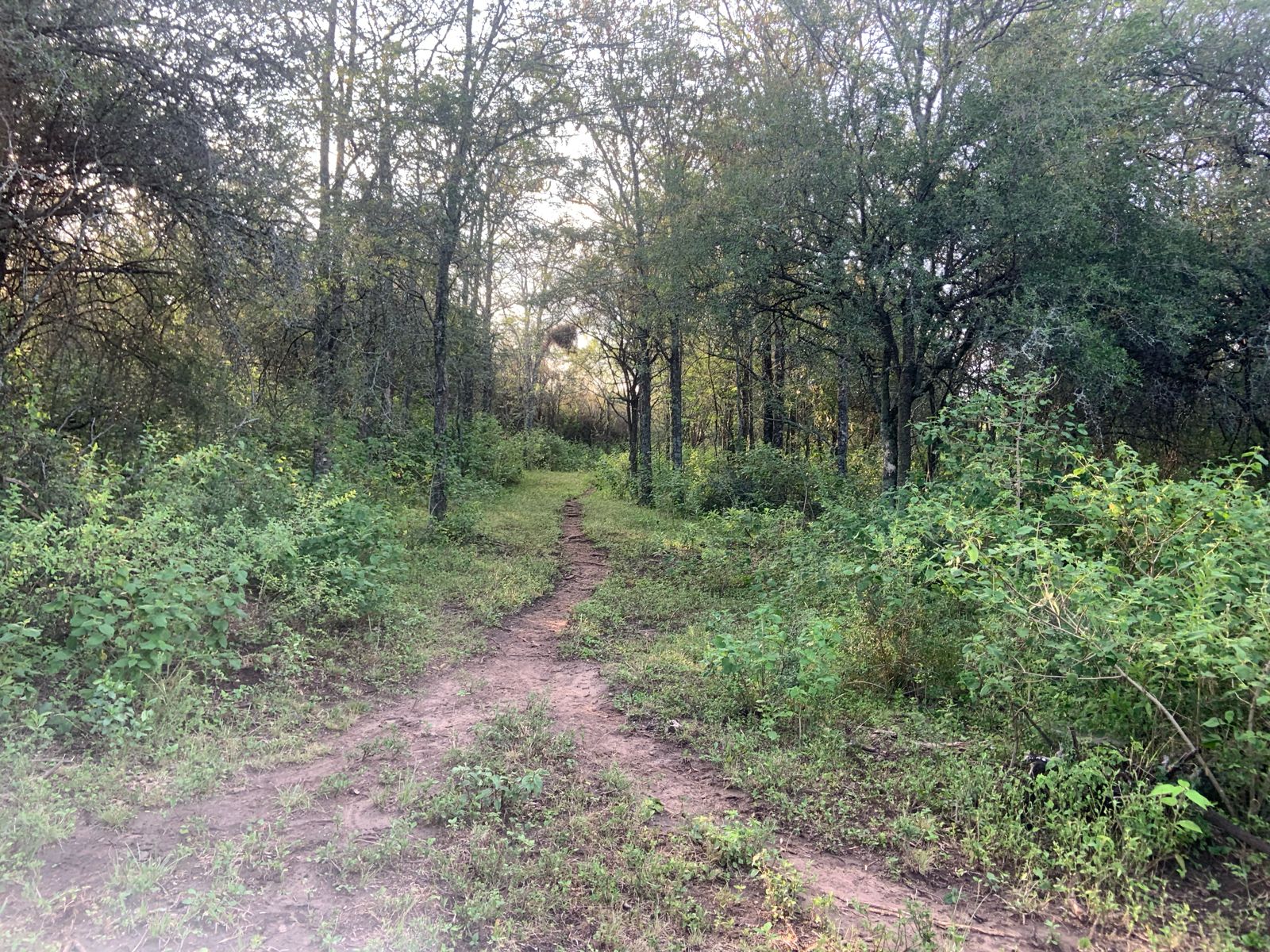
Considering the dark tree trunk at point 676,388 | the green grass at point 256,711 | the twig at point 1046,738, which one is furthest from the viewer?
the dark tree trunk at point 676,388

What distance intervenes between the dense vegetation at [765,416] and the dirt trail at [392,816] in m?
0.21

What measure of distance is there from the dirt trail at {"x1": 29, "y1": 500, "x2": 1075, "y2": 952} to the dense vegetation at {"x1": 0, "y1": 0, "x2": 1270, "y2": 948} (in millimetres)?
209

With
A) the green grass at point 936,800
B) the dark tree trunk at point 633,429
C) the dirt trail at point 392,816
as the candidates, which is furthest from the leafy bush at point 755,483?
the dirt trail at point 392,816

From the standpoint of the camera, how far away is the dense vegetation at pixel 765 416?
133 inches

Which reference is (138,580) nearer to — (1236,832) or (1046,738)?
(1046,738)

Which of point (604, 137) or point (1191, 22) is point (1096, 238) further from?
point (604, 137)

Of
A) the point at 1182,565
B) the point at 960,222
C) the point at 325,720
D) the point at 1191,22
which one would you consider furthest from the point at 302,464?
the point at 1191,22

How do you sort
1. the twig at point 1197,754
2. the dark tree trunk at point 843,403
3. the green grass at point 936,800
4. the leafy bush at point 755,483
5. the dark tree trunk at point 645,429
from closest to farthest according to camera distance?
1. the green grass at point 936,800
2. the twig at point 1197,754
3. the dark tree trunk at point 843,403
4. the leafy bush at point 755,483
5. the dark tree trunk at point 645,429

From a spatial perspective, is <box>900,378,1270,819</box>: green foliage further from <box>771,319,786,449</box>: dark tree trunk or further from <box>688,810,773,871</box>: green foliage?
<box>771,319,786,449</box>: dark tree trunk

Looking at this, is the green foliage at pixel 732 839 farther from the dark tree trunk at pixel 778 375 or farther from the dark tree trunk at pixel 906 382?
the dark tree trunk at pixel 778 375

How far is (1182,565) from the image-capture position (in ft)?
11.2

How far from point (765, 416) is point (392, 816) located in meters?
12.3

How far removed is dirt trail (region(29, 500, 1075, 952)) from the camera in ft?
8.45

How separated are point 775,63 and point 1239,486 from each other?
13.0 meters
